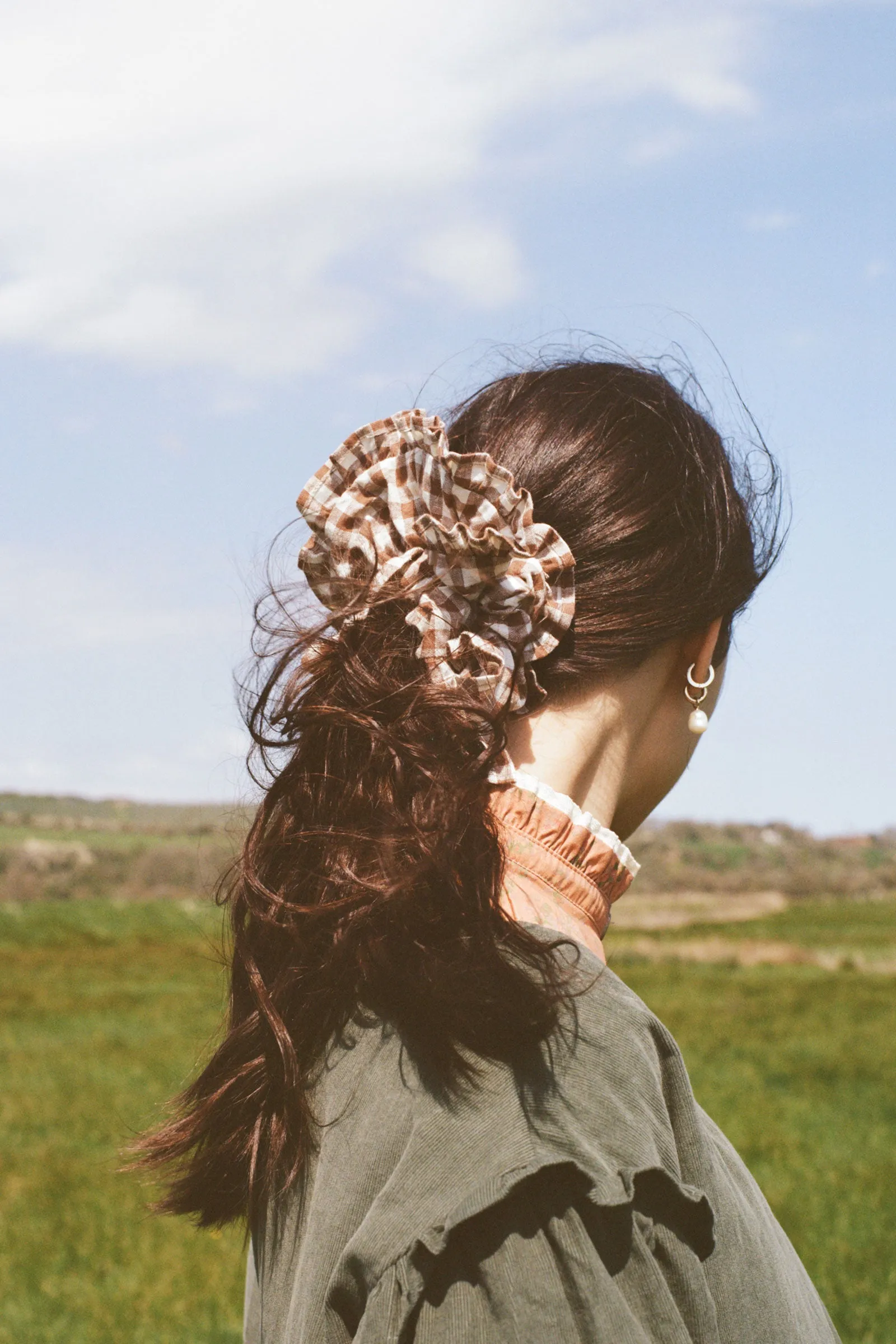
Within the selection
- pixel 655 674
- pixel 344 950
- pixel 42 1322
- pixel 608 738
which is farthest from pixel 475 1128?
pixel 42 1322

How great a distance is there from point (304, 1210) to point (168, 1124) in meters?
0.29

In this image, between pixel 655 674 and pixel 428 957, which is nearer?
pixel 428 957

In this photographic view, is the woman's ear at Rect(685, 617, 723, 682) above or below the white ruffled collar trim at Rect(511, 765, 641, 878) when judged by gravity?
above

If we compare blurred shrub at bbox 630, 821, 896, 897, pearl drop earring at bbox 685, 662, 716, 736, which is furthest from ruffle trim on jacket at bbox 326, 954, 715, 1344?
blurred shrub at bbox 630, 821, 896, 897

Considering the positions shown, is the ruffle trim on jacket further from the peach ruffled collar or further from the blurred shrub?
the blurred shrub

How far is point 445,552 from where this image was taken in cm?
162

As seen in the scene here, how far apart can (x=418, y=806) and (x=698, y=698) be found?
0.48m

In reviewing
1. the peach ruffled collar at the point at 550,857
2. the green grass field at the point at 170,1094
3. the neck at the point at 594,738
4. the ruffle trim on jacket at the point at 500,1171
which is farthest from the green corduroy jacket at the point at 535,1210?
the green grass field at the point at 170,1094

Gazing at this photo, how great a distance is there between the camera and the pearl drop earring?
1.70 meters

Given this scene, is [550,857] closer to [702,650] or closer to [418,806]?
[418,806]

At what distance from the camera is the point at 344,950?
56.1 inches

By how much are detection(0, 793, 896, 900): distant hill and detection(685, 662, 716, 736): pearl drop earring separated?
24.1m

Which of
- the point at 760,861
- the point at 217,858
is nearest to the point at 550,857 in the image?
the point at 217,858

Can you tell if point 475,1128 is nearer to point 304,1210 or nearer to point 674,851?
point 304,1210
